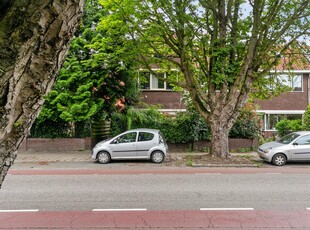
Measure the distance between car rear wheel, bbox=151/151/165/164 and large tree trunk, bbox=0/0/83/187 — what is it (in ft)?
38.9

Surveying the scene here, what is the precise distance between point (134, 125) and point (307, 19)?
10414 millimetres

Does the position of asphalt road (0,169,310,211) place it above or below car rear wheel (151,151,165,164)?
below

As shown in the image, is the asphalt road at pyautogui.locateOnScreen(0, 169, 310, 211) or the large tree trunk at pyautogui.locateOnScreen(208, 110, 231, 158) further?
the large tree trunk at pyautogui.locateOnScreen(208, 110, 231, 158)

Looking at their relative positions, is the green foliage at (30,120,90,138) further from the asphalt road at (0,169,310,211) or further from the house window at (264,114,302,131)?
the house window at (264,114,302,131)

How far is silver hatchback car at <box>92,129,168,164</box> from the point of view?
13344mm

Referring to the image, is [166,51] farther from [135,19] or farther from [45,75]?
[45,75]

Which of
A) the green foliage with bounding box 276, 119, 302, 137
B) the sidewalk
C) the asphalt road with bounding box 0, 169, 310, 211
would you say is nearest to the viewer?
the asphalt road with bounding box 0, 169, 310, 211

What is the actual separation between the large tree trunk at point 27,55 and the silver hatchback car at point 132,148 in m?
11.7

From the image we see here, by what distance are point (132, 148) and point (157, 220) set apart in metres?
7.91

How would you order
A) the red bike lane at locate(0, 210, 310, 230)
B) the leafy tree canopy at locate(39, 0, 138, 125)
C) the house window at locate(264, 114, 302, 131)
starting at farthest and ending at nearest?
the house window at locate(264, 114, 302, 131) < the leafy tree canopy at locate(39, 0, 138, 125) < the red bike lane at locate(0, 210, 310, 230)

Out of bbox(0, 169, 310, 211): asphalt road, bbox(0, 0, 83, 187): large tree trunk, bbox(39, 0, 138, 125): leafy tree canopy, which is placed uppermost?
bbox(39, 0, 138, 125): leafy tree canopy

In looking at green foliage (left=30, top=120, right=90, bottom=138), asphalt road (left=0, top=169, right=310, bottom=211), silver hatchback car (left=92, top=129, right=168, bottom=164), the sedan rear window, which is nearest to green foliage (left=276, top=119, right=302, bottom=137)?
asphalt road (left=0, top=169, right=310, bottom=211)

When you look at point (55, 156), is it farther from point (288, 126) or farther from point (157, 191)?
point (288, 126)

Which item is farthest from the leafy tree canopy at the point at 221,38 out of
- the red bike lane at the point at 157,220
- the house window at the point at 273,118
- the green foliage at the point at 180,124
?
the house window at the point at 273,118
